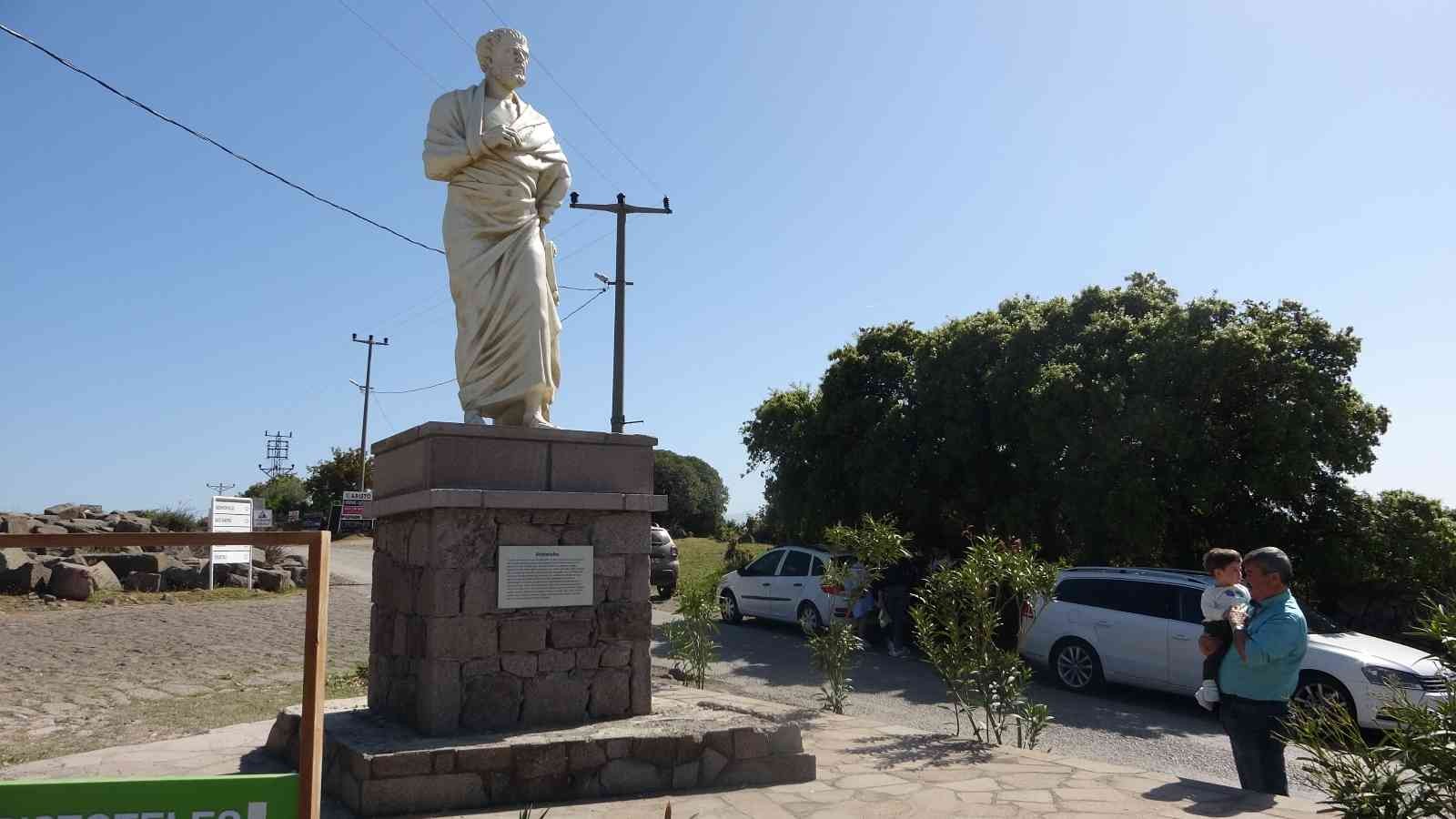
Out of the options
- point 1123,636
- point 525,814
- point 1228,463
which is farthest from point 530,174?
point 1228,463

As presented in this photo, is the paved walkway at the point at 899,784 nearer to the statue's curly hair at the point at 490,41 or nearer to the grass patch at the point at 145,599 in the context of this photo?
the statue's curly hair at the point at 490,41

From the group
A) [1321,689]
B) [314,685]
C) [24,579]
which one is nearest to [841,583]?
[1321,689]

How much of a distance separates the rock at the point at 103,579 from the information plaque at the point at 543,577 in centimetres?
1374

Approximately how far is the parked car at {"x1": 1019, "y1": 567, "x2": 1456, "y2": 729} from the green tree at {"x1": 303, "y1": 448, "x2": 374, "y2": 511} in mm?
36394

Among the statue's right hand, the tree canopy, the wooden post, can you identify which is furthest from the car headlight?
the tree canopy

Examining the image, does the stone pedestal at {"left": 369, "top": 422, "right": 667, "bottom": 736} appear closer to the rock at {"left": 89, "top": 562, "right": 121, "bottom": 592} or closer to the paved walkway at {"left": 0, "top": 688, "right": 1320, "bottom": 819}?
the paved walkway at {"left": 0, "top": 688, "right": 1320, "bottom": 819}

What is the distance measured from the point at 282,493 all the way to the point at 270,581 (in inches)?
1396

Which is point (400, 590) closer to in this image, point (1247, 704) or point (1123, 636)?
point (1247, 704)

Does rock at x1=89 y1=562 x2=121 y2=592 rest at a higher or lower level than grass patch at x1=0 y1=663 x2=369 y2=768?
higher

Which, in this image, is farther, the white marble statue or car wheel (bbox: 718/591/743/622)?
car wheel (bbox: 718/591/743/622)

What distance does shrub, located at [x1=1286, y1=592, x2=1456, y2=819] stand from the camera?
3555 millimetres

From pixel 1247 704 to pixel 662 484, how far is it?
120 ft

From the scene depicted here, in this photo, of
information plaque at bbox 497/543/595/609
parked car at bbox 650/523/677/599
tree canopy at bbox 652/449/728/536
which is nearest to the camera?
information plaque at bbox 497/543/595/609

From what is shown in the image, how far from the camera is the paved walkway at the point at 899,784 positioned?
17.0ft
